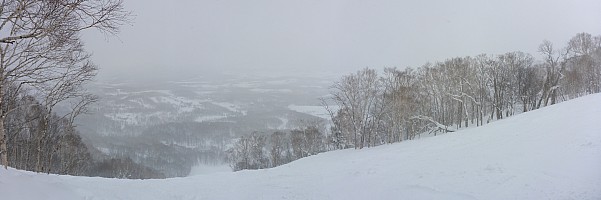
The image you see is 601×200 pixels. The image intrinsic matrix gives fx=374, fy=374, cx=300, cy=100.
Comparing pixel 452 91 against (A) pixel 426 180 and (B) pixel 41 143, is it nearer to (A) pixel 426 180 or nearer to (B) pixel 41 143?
(A) pixel 426 180

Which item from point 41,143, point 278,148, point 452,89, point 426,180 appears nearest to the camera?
point 426,180

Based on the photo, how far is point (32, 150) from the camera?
30281 mm

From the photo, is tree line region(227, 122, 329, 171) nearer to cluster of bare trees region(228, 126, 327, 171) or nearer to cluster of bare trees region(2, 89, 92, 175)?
cluster of bare trees region(228, 126, 327, 171)

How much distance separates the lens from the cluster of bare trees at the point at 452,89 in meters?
37.1

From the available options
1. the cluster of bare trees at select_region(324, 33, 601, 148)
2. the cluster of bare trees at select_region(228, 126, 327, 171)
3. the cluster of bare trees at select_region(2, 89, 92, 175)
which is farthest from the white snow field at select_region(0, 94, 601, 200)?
the cluster of bare trees at select_region(228, 126, 327, 171)

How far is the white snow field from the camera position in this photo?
874 cm

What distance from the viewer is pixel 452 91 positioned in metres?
42.5

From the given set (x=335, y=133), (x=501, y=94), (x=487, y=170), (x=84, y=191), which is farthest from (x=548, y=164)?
(x=335, y=133)

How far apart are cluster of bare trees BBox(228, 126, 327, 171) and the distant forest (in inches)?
168

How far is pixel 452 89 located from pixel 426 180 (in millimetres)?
33338

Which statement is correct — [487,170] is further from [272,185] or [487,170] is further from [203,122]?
[203,122]

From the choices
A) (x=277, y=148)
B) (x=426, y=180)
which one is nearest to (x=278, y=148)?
(x=277, y=148)

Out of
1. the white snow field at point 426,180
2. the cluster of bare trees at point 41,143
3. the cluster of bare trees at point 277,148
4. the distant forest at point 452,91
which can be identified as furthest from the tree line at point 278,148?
the white snow field at point 426,180

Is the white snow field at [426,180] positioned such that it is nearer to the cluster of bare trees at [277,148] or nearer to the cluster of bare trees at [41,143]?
the cluster of bare trees at [41,143]
